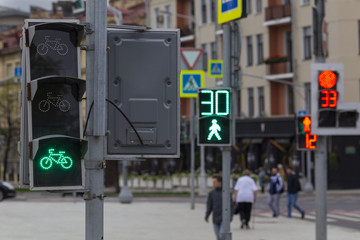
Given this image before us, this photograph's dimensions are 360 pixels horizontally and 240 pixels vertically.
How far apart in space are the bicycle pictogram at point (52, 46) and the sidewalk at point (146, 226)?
16851mm

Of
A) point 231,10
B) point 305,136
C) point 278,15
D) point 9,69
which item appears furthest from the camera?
point 9,69

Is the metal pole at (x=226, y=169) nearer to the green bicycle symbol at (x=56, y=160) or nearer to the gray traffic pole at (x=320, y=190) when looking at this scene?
the gray traffic pole at (x=320, y=190)

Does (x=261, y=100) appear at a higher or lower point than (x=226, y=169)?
higher

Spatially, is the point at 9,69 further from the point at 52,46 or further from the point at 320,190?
the point at 52,46

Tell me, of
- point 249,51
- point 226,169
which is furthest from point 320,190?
point 249,51

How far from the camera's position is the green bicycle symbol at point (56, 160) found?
6062mm

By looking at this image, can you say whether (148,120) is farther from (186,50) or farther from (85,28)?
(186,50)

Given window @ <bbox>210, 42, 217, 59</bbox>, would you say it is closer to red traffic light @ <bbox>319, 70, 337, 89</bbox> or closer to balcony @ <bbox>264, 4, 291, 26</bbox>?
balcony @ <bbox>264, 4, 291, 26</bbox>

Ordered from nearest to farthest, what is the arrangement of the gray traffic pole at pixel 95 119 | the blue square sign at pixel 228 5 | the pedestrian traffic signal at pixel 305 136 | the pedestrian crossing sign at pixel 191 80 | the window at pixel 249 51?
the gray traffic pole at pixel 95 119 < the blue square sign at pixel 228 5 < the pedestrian traffic signal at pixel 305 136 < the pedestrian crossing sign at pixel 191 80 < the window at pixel 249 51

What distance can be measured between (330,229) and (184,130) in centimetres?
1612

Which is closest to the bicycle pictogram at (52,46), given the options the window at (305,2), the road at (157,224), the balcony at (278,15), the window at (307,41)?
the road at (157,224)

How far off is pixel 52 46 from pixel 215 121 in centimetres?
658

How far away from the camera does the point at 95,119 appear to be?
6.53 meters

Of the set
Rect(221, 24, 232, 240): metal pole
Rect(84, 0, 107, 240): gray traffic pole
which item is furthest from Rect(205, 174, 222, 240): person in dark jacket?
Rect(84, 0, 107, 240): gray traffic pole
